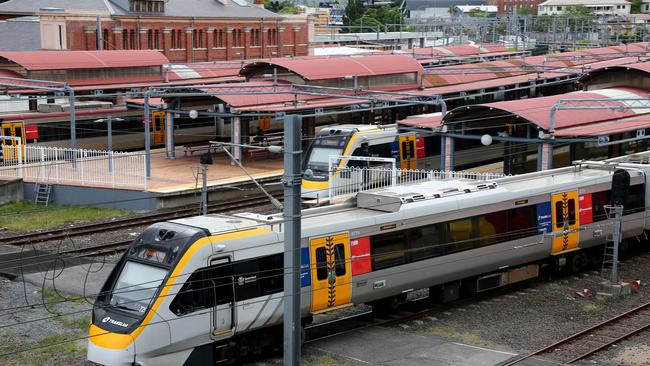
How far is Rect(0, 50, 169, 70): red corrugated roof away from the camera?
4341cm

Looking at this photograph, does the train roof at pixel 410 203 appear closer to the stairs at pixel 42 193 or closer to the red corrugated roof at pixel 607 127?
the red corrugated roof at pixel 607 127

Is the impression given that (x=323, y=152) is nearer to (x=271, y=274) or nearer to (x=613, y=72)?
(x=271, y=274)

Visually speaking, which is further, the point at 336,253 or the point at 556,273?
the point at 556,273

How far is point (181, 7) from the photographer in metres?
66.7

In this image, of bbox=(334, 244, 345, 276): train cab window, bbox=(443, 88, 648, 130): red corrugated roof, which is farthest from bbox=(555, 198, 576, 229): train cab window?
bbox=(443, 88, 648, 130): red corrugated roof

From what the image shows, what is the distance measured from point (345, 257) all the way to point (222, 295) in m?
2.84

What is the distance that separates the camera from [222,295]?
15.2m

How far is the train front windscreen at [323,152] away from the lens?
95.7 feet

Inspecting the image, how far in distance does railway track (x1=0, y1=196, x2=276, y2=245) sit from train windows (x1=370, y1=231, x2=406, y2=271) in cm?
1225

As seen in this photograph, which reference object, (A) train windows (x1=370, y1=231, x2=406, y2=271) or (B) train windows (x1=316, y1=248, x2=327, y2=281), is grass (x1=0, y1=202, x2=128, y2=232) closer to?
(A) train windows (x1=370, y1=231, x2=406, y2=271)

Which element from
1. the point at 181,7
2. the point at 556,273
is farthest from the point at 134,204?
the point at 181,7

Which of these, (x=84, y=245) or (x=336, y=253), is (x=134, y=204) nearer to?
→ (x=84, y=245)

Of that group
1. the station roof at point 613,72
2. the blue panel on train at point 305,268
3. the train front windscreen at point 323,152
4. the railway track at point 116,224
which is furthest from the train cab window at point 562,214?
the station roof at point 613,72

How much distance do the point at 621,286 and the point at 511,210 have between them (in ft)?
9.90
